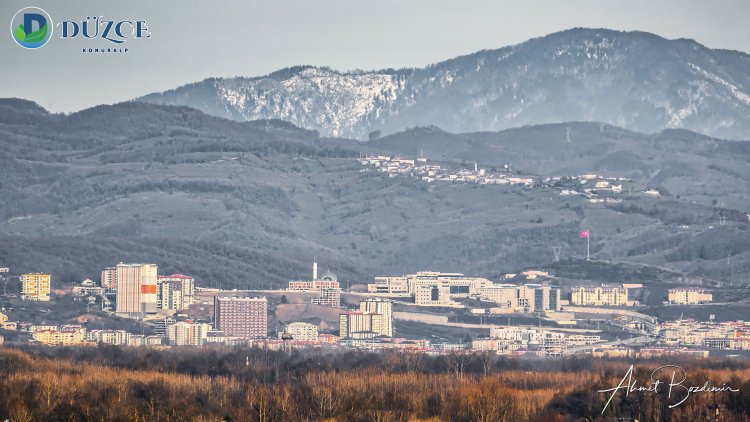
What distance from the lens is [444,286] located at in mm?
187000

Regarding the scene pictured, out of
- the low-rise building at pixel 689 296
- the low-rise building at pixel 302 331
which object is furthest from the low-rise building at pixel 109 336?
the low-rise building at pixel 689 296

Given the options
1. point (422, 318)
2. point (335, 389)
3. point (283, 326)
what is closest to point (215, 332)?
point (283, 326)

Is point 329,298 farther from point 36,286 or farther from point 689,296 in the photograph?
point 689,296

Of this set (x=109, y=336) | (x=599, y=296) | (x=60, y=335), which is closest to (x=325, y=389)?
(x=60, y=335)

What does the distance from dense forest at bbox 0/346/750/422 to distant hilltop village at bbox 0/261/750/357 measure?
23317 mm

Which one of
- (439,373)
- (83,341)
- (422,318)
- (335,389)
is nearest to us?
(335,389)

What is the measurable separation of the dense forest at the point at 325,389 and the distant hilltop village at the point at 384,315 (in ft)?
76.5

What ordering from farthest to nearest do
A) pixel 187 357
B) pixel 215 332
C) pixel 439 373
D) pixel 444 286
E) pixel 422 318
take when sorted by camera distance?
pixel 444 286
pixel 422 318
pixel 215 332
pixel 187 357
pixel 439 373

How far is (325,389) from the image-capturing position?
90500mm

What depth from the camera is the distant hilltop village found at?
Result: 14825 centimetres

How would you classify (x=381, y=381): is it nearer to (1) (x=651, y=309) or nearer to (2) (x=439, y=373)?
(2) (x=439, y=373)

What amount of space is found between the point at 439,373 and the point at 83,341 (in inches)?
1606

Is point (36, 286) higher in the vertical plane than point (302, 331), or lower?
higher

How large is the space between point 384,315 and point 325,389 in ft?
239
